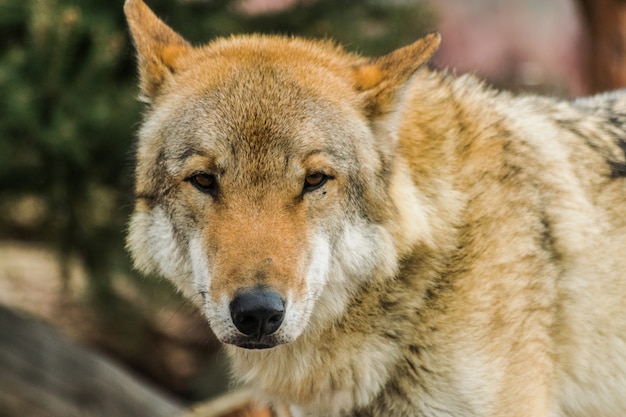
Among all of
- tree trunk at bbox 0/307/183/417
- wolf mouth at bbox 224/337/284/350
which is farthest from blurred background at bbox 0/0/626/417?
wolf mouth at bbox 224/337/284/350

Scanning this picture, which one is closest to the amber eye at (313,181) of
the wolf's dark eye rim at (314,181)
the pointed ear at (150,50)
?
the wolf's dark eye rim at (314,181)

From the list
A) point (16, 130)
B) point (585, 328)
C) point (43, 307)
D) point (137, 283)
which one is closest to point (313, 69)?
point (585, 328)

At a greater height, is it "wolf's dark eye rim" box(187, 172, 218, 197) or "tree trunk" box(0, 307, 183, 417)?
"wolf's dark eye rim" box(187, 172, 218, 197)

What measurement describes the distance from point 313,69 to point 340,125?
0.33 meters

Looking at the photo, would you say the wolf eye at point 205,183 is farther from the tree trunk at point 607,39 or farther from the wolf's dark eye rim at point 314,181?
the tree trunk at point 607,39

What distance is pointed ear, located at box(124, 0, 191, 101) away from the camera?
3930 mm

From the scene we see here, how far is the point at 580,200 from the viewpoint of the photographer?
3922mm

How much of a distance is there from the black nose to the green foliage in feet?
10.3

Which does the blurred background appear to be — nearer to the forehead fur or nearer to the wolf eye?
the forehead fur

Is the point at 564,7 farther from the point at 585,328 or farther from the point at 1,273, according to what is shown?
the point at 585,328

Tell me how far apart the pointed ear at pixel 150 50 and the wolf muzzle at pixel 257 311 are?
1298 mm

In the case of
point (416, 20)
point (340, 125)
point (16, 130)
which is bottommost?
point (16, 130)

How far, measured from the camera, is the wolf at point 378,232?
3.46m

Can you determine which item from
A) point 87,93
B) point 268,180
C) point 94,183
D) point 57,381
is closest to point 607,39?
point 87,93
